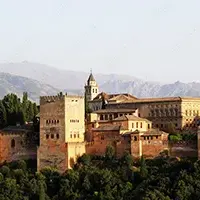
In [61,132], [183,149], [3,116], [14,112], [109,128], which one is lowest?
[183,149]

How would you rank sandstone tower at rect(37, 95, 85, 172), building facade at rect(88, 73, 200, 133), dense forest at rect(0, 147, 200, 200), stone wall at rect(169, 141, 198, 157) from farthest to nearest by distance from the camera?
building facade at rect(88, 73, 200, 133) < sandstone tower at rect(37, 95, 85, 172) < stone wall at rect(169, 141, 198, 157) < dense forest at rect(0, 147, 200, 200)

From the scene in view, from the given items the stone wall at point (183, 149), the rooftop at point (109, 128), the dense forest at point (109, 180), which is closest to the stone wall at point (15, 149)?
the dense forest at point (109, 180)

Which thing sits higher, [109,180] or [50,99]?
[50,99]

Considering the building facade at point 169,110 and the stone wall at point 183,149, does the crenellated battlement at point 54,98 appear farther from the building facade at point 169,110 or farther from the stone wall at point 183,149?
the building facade at point 169,110

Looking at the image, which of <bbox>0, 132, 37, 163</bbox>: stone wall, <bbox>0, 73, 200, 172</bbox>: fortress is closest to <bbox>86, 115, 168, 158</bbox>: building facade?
<bbox>0, 73, 200, 172</bbox>: fortress

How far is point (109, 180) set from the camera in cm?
4238

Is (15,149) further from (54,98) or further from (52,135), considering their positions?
(54,98)

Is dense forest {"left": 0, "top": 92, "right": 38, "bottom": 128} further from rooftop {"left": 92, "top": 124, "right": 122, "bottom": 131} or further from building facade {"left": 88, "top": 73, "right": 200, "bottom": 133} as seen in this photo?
rooftop {"left": 92, "top": 124, "right": 122, "bottom": 131}

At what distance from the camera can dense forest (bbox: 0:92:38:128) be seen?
179 ft

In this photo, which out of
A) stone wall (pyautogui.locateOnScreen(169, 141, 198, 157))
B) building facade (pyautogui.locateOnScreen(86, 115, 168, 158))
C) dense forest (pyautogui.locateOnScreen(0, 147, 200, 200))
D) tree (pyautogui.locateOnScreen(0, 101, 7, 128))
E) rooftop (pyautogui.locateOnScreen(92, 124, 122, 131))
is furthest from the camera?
tree (pyautogui.locateOnScreen(0, 101, 7, 128))

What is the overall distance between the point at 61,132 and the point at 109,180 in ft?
18.5

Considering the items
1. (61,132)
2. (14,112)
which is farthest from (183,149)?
(14,112)

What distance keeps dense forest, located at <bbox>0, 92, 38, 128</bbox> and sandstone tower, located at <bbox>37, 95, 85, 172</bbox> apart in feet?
25.1

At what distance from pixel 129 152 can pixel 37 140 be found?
739 cm
